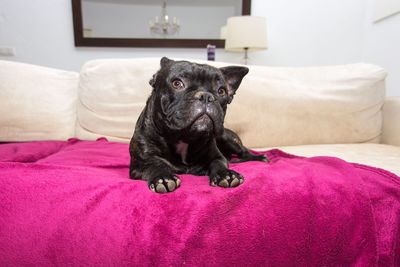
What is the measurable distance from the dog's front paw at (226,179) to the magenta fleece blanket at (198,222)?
1.5 inches

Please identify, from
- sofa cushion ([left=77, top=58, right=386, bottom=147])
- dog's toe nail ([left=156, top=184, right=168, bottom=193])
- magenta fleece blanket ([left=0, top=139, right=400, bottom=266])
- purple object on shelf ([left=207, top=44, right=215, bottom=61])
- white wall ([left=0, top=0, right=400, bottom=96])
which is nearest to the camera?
magenta fleece blanket ([left=0, top=139, right=400, bottom=266])

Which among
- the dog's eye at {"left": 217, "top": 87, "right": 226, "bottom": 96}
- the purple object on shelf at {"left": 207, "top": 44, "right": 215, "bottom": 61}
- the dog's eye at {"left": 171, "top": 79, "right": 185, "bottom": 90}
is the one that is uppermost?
the purple object on shelf at {"left": 207, "top": 44, "right": 215, "bottom": 61}

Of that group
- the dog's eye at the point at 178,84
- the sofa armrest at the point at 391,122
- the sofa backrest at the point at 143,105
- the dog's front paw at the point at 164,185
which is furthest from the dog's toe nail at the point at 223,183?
the sofa armrest at the point at 391,122

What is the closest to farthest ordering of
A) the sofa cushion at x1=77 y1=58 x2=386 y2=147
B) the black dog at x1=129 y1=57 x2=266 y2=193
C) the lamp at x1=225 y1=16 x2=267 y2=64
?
the black dog at x1=129 y1=57 x2=266 y2=193, the sofa cushion at x1=77 y1=58 x2=386 y2=147, the lamp at x1=225 y1=16 x2=267 y2=64

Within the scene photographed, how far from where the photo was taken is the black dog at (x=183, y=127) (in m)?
1.05

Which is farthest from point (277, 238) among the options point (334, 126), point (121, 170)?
point (334, 126)

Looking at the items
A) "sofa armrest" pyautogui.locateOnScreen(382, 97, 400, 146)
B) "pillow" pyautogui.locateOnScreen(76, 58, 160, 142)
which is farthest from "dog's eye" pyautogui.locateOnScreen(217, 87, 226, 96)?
"sofa armrest" pyautogui.locateOnScreen(382, 97, 400, 146)

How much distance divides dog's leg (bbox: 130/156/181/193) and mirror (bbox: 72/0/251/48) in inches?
92.9

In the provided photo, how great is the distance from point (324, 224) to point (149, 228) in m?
0.48

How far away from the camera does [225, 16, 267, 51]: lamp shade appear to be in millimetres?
2918

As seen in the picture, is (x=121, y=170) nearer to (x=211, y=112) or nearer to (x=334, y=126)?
(x=211, y=112)

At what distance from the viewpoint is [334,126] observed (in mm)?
2117

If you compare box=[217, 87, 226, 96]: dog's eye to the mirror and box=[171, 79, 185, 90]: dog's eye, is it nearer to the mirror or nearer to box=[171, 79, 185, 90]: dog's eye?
box=[171, 79, 185, 90]: dog's eye

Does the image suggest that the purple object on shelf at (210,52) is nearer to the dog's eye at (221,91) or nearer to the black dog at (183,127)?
the black dog at (183,127)
